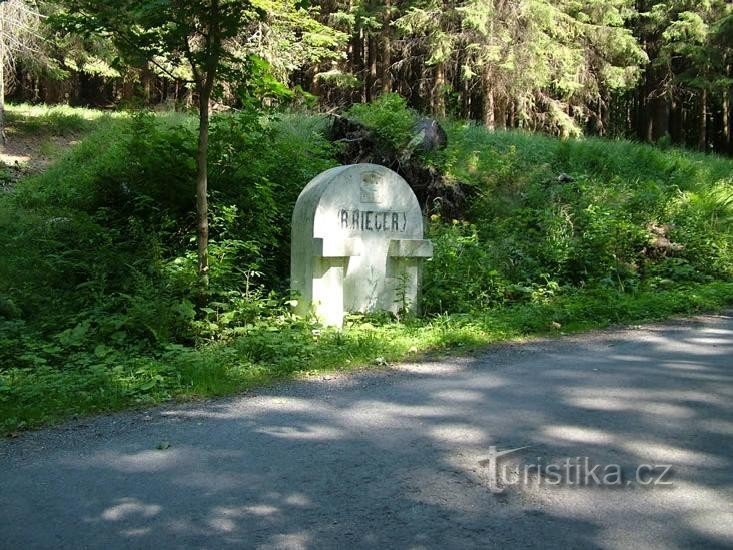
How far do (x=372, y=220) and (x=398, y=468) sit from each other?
5.25m

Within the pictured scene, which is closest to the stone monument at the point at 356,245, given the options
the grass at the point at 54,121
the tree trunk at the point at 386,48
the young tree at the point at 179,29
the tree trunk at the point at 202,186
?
the tree trunk at the point at 202,186

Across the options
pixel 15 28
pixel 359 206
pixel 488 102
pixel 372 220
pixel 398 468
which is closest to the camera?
pixel 398 468

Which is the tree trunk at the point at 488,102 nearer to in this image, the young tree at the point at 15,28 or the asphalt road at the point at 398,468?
the young tree at the point at 15,28

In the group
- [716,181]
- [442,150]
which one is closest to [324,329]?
[442,150]

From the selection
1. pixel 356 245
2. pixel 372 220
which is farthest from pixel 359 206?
pixel 356 245

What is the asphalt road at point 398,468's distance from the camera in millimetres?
3252

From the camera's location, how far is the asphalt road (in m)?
3.25

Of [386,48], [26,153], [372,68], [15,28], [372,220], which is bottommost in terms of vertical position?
[372,220]

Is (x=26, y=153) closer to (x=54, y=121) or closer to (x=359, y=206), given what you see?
(x=54, y=121)

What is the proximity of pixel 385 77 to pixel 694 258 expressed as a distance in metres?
17.0

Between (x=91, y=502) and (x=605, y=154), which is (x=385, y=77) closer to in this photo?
Result: (x=605, y=154)

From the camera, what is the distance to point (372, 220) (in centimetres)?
894

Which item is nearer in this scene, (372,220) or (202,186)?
(202,186)

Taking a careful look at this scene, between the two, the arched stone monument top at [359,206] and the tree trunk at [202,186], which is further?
the arched stone monument top at [359,206]
